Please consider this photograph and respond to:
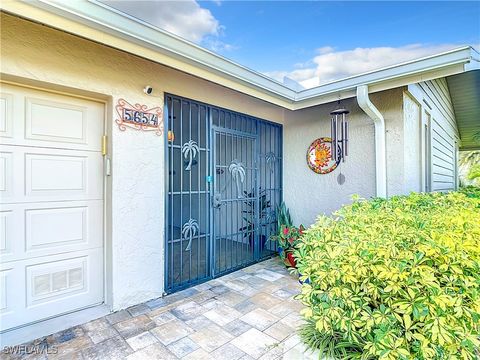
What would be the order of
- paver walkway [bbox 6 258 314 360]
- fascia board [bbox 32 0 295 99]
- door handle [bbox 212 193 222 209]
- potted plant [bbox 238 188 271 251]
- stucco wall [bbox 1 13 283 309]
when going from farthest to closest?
potted plant [bbox 238 188 271 251]
door handle [bbox 212 193 222 209]
stucco wall [bbox 1 13 283 309]
paver walkway [bbox 6 258 314 360]
fascia board [bbox 32 0 295 99]

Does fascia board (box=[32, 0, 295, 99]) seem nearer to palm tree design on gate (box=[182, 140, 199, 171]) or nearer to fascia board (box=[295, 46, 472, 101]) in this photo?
palm tree design on gate (box=[182, 140, 199, 171])

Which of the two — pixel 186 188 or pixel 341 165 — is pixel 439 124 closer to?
pixel 341 165

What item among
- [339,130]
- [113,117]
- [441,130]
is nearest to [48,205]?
[113,117]

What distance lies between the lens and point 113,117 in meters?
2.72

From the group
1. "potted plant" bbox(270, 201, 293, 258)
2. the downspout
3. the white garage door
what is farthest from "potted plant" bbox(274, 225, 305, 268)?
the white garage door

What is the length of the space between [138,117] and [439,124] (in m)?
6.50

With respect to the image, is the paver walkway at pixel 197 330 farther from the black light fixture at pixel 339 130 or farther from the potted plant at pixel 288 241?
the black light fixture at pixel 339 130

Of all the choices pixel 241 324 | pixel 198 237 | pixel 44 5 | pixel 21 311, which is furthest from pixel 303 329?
pixel 44 5

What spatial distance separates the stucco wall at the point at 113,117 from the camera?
225 centimetres

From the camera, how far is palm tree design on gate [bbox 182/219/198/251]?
11.4ft

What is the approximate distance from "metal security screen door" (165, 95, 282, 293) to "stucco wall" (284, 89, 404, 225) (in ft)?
1.02

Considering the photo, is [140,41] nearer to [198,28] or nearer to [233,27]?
[198,28]

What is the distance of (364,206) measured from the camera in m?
2.52

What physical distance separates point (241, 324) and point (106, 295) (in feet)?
5.07
